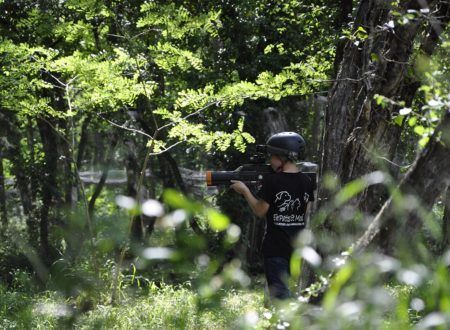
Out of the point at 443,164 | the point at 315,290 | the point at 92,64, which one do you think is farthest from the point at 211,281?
the point at 92,64

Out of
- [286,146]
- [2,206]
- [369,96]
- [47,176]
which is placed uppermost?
[369,96]

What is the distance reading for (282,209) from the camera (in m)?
5.51

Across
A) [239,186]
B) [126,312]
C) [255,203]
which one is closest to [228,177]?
[239,186]

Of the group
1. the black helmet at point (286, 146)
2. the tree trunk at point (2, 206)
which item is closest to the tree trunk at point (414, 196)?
the black helmet at point (286, 146)

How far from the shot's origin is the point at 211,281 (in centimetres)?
228

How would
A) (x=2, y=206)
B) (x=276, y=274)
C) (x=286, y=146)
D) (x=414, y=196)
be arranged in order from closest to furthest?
(x=414, y=196), (x=276, y=274), (x=286, y=146), (x=2, y=206)

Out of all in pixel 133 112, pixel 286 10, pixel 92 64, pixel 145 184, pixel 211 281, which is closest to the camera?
pixel 211 281

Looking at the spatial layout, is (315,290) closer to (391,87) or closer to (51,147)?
(391,87)

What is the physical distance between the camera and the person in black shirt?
5465mm

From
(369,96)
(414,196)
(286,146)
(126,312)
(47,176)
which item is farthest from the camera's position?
(47,176)

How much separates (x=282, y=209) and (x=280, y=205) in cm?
4

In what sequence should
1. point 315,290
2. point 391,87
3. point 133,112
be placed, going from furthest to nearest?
point 133,112
point 391,87
point 315,290

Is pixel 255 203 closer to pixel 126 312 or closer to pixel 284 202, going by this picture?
pixel 284 202

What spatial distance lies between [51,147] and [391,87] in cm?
764
